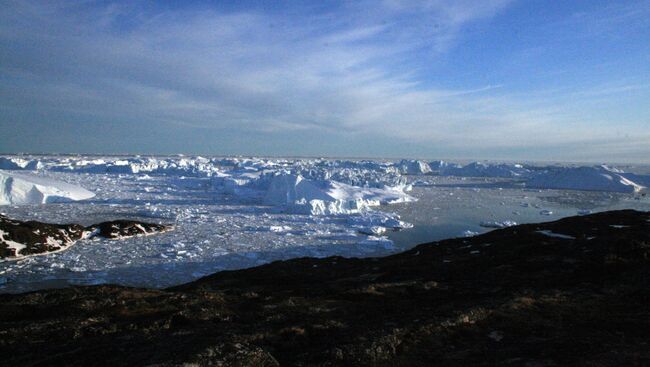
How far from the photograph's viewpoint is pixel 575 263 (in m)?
9.77

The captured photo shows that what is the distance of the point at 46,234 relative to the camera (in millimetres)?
17344

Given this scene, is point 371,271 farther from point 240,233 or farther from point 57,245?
point 57,245

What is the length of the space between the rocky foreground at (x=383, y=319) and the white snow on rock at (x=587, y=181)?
2093 inches

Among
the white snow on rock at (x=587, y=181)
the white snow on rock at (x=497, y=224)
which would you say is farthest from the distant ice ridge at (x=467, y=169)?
the white snow on rock at (x=497, y=224)

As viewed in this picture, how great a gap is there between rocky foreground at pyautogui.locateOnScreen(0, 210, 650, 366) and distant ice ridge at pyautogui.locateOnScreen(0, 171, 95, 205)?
89.7ft

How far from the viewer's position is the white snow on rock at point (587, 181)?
5447 cm

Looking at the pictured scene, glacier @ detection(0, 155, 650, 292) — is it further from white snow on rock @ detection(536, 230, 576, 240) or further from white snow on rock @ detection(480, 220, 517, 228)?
white snow on rock @ detection(536, 230, 576, 240)

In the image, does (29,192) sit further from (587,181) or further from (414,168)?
(414,168)

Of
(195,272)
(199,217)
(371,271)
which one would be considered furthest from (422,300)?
(199,217)

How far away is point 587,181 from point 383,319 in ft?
206

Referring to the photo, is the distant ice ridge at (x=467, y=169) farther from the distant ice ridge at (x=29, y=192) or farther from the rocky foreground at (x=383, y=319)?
the rocky foreground at (x=383, y=319)

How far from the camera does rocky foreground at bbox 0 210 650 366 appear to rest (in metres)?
4.70

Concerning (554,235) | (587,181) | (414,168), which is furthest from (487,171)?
(554,235)

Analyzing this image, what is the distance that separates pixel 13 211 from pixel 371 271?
85.5 feet
